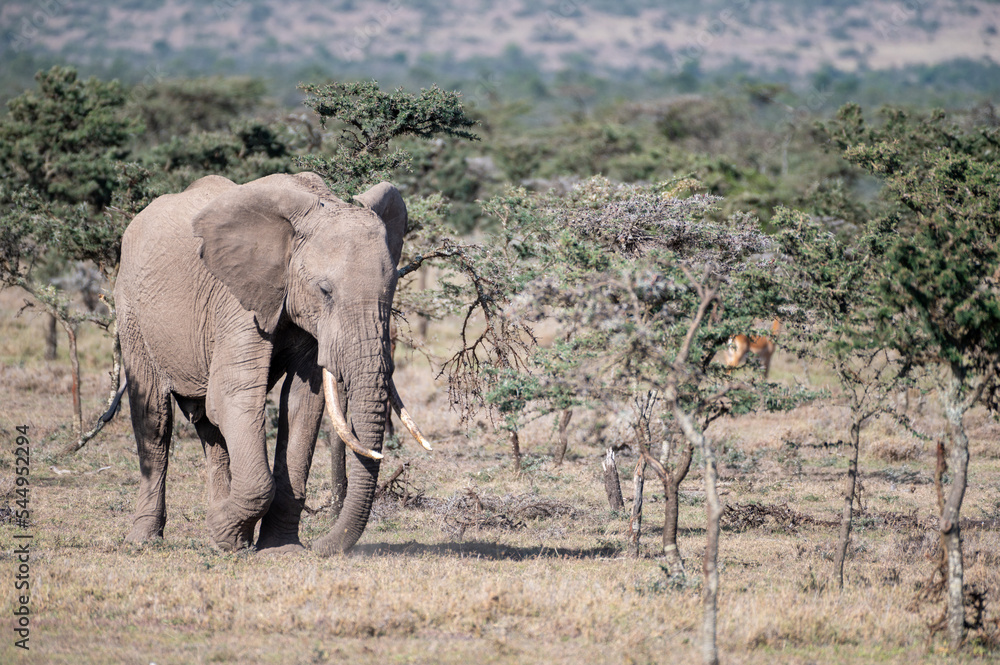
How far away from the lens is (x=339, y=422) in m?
9.80

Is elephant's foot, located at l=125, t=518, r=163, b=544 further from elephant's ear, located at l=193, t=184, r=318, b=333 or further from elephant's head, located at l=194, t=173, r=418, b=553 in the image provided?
elephant's ear, located at l=193, t=184, r=318, b=333

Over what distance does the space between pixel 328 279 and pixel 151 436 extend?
3.73 m

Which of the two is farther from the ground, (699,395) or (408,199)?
(408,199)

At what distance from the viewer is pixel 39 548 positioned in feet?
36.4

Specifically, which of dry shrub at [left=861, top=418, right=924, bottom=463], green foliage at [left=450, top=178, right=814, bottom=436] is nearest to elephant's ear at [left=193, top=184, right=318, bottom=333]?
green foliage at [left=450, top=178, right=814, bottom=436]

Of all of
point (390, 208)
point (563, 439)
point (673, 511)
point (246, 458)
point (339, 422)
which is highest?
point (390, 208)

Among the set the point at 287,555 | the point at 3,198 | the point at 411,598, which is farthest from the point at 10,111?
the point at 411,598

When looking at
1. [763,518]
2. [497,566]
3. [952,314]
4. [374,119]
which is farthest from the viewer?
[763,518]

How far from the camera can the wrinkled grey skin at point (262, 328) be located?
389 inches

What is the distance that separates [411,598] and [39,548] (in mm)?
4730

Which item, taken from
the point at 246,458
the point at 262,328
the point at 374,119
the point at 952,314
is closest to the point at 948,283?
the point at 952,314

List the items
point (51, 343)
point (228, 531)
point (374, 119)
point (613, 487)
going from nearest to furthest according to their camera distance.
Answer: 1. point (228, 531)
2. point (374, 119)
3. point (613, 487)
4. point (51, 343)

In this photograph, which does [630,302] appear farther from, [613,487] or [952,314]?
[613,487]

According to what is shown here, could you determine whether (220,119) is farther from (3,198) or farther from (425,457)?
(425,457)
